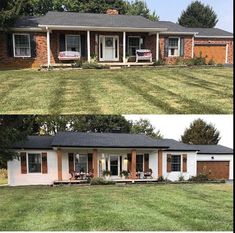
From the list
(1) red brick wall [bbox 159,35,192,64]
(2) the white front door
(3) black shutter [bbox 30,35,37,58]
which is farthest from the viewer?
(2) the white front door

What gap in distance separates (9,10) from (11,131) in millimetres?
1136

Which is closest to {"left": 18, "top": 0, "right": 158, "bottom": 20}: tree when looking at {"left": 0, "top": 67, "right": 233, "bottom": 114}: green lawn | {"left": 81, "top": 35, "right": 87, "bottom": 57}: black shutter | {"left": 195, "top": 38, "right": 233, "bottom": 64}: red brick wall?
{"left": 195, "top": 38, "right": 233, "bottom": 64}: red brick wall

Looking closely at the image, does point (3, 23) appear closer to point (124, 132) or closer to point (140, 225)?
point (124, 132)

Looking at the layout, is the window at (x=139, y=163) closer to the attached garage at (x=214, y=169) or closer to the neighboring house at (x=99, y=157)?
the neighboring house at (x=99, y=157)

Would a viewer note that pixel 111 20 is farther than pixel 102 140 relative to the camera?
Yes

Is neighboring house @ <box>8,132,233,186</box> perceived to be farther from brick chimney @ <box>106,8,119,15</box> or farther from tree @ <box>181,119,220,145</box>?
brick chimney @ <box>106,8,119,15</box>

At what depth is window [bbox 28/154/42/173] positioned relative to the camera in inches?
145

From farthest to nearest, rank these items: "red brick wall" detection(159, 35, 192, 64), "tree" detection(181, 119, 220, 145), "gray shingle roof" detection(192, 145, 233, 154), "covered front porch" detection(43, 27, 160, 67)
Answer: "covered front porch" detection(43, 27, 160, 67)
"red brick wall" detection(159, 35, 192, 64)
"tree" detection(181, 119, 220, 145)
"gray shingle roof" detection(192, 145, 233, 154)

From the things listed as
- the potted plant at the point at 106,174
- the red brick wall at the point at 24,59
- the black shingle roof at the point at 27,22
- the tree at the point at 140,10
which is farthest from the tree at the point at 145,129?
the red brick wall at the point at 24,59

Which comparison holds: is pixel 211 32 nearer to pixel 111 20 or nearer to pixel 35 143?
pixel 111 20

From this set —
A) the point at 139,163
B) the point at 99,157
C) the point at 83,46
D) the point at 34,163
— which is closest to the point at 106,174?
the point at 99,157

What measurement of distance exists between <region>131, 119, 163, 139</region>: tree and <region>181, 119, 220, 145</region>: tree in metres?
0.26

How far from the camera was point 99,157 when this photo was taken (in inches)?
148

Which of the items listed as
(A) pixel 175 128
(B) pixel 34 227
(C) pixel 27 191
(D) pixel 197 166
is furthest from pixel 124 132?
(B) pixel 34 227
